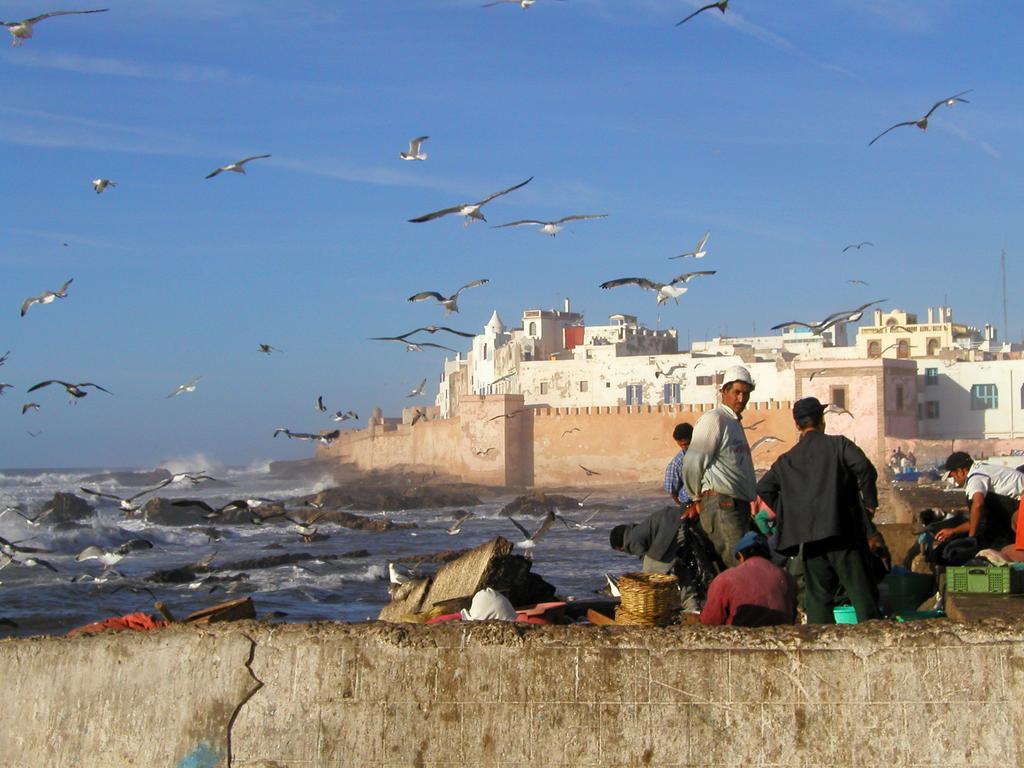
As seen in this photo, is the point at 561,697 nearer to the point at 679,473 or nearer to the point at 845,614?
the point at 845,614

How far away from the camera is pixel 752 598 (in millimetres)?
4430

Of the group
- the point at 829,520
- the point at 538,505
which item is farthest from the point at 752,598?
the point at 538,505

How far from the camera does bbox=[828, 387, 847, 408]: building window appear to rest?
37.5 metres

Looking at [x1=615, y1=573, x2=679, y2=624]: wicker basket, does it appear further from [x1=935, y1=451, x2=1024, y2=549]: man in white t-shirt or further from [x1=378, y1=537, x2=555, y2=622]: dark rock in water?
[x1=378, y1=537, x2=555, y2=622]: dark rock in water

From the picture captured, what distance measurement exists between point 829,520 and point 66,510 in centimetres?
2855

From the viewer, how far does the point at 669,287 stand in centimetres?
1551

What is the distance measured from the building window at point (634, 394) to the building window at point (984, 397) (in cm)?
1182

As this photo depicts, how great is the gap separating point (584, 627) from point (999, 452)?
34376 millimetres

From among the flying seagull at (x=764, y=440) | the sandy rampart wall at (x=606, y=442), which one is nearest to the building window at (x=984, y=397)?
the sandy rampart wall at (x=606, y=442)

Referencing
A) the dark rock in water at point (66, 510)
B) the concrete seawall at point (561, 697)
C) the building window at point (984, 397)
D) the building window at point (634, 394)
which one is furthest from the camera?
the building window at point (634, 394)

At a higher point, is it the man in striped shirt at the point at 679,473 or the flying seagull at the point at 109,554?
the man in striped shirt at the point at 679,473

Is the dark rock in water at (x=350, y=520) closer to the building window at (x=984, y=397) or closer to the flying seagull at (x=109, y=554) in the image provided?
the flying seagull at (x=109, y=554)

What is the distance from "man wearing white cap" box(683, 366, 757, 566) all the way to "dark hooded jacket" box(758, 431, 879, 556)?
2.59 ft

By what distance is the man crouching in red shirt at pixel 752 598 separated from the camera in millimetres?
4410
